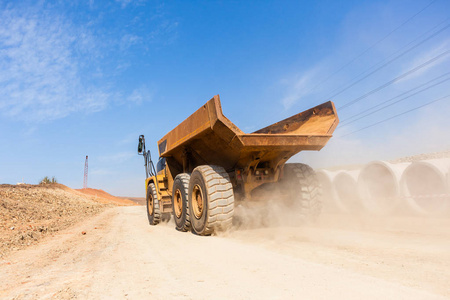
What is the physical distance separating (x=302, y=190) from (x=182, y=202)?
2690mm

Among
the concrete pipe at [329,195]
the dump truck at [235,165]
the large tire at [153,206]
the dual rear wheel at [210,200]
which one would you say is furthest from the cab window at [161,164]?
the concrete pipe at [329,195]

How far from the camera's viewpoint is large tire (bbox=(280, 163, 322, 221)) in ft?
19.5

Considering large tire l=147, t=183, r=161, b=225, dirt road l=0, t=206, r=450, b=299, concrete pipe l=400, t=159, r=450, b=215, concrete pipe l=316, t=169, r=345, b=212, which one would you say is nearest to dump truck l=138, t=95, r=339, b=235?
dirt road l=0, t=206, r=450, b=299

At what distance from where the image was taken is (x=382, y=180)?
30.9ft

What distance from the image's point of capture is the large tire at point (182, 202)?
6230 mm

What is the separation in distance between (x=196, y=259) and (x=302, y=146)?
3.03 metres

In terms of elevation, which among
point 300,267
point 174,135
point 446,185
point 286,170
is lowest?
point 300,267

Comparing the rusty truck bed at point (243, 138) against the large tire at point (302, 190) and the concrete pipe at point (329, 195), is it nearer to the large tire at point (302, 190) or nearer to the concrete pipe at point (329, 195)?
the large tire at point (302, 190)

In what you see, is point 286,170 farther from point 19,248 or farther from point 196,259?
point 19,248

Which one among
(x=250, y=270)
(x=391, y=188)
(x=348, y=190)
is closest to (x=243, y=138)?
(x=250, y=270)

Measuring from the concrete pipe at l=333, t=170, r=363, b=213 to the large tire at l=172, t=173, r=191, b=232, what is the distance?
19.1 ft

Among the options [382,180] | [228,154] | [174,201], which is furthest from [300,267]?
[382,180]

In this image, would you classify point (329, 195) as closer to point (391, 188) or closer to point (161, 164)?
point (391, 188)

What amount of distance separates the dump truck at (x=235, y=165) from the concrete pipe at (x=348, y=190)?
4.03 m
